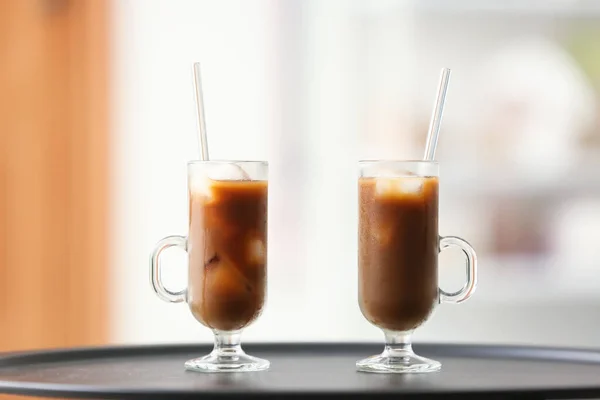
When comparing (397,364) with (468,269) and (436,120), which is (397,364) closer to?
(468,269)

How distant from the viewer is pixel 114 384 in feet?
3.89

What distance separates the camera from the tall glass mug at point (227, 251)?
140 centimetres

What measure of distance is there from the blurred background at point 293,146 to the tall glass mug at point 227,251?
178cm

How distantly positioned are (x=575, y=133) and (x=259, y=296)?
6.97 ft

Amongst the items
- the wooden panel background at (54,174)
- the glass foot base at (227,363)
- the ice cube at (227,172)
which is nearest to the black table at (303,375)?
the glass foot base at (227,363)

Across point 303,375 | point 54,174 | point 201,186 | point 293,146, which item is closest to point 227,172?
point 201,186

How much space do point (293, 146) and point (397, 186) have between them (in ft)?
6.00

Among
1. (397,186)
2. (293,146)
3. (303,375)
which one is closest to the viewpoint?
(303,375)

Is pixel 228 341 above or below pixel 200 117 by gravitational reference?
below

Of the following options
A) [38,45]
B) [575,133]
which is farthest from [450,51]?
[38,45]

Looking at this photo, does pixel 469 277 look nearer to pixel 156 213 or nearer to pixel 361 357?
pixel 361 357

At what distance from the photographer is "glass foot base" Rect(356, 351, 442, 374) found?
134 cm

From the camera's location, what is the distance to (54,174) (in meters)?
3.30

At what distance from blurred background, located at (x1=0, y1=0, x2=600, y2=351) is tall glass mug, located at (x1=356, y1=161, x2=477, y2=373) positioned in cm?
176
